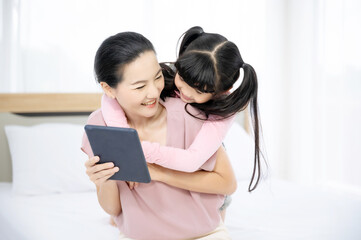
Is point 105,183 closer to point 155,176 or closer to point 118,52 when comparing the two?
point 155,176

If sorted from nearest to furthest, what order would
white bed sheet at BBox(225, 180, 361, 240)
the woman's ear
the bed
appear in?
the woman's ear
white bed sheet at BBox(225, 180, 361, 240)
the bed

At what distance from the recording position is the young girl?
1.19 m

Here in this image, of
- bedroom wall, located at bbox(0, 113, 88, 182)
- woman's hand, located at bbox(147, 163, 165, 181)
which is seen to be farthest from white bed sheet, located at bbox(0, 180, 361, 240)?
woman's hand, located at bbox(147, 163, 165, 181)

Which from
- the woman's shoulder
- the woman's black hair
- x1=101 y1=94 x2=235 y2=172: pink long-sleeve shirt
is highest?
the woman's black hair

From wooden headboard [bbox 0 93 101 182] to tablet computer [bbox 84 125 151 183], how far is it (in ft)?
5.38

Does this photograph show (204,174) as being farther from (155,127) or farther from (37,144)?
(37,144)

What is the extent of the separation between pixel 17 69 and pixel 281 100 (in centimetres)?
226

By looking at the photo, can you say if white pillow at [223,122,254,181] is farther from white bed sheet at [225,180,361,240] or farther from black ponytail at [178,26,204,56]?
black ponytail at [178,26,204,56]

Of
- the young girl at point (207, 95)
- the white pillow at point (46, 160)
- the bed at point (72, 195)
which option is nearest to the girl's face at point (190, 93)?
the young girl at point (207, 95)

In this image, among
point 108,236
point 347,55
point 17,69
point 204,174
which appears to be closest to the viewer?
point 204,174

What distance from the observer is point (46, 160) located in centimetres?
238

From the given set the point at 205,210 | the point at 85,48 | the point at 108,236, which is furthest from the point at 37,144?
the point at 205,210

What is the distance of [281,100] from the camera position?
3.70 metres

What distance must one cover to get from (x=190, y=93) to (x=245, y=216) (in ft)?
2.83
